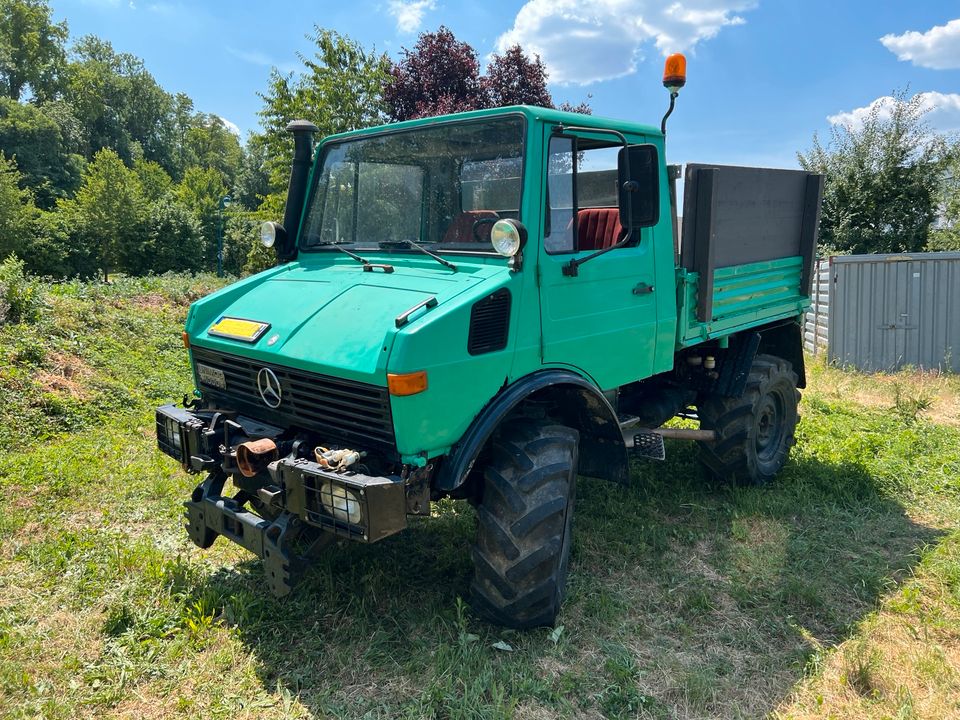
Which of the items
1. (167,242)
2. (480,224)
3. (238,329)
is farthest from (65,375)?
(167,242)

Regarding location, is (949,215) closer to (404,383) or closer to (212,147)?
(404,383)

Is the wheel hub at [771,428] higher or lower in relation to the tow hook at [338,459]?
lower

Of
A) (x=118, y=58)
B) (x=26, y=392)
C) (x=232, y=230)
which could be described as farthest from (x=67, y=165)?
(x=26, y=392)

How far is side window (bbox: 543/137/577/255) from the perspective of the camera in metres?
3.53

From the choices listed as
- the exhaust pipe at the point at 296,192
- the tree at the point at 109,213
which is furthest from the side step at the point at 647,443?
the tree at the point at 109,213

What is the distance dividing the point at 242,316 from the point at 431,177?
1273 mm

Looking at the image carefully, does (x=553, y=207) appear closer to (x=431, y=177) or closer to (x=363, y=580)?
(x=431, y=177)

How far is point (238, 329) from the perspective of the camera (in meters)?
3.68

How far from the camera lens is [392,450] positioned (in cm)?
311

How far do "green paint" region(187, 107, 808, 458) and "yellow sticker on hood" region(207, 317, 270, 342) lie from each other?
43 millimetres

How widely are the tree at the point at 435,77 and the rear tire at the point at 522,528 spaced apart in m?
15.7

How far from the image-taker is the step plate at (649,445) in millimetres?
4449

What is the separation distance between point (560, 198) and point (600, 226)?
695 mm

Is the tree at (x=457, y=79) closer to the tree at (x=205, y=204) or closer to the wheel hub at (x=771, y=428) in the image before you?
the wheel hub at (x=771, y=428)
